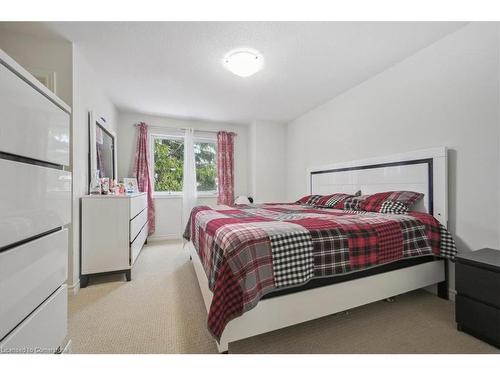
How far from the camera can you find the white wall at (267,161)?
14.6ft

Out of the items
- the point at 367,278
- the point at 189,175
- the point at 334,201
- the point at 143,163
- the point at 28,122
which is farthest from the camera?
the point at 189,175

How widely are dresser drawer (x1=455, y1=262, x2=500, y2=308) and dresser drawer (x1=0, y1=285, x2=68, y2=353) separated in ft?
7.38

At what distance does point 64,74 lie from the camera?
206 centimetres

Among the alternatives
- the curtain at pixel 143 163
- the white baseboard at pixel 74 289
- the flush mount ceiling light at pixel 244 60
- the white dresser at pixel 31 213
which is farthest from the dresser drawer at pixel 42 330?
the curtain at pixel 143 163

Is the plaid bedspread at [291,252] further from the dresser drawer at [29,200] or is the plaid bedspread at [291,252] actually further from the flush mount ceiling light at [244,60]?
the flush mount ceiling light at [244,60]

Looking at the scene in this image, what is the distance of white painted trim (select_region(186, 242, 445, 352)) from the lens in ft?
4.00

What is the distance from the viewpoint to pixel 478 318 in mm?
1376

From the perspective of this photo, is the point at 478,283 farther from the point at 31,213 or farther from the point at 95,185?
the point at 95,185

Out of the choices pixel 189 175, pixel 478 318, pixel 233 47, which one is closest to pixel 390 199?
pixel 478 318

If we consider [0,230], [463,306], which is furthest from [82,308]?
[463,306]

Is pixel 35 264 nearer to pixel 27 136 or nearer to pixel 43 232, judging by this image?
pixel 43 232

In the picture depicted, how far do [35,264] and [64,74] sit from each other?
2028mm

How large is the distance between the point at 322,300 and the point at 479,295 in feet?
3.13

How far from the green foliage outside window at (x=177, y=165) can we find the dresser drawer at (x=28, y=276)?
3.44m
